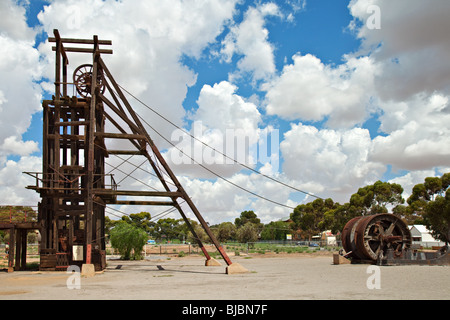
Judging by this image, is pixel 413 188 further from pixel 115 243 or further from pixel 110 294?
pixel 110 294

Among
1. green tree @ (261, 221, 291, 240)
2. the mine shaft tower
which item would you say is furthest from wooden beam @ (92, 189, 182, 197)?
green tree @ (261, 221, 291, 240)

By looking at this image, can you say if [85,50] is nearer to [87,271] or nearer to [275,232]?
[87,271]

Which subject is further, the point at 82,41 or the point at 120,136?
the point at 82,41

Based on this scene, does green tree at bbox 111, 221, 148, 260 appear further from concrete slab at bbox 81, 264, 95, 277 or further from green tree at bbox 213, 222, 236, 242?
green tree at bbox 213, 222, 236, 242

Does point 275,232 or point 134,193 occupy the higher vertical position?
point 134,193

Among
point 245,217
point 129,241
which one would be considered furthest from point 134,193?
point 245,217

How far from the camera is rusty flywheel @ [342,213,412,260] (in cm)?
2427

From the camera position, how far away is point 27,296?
12.7 m

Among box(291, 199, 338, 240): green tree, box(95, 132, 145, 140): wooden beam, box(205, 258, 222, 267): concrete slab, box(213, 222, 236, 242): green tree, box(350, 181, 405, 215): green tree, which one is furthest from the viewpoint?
box(213, 222, 236, 242): green tree

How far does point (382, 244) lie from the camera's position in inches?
967

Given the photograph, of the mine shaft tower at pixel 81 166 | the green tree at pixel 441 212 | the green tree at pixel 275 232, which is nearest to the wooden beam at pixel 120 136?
the mine shaft tower at pixel 81 166

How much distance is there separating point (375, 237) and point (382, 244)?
0.54m

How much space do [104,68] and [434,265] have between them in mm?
21287
